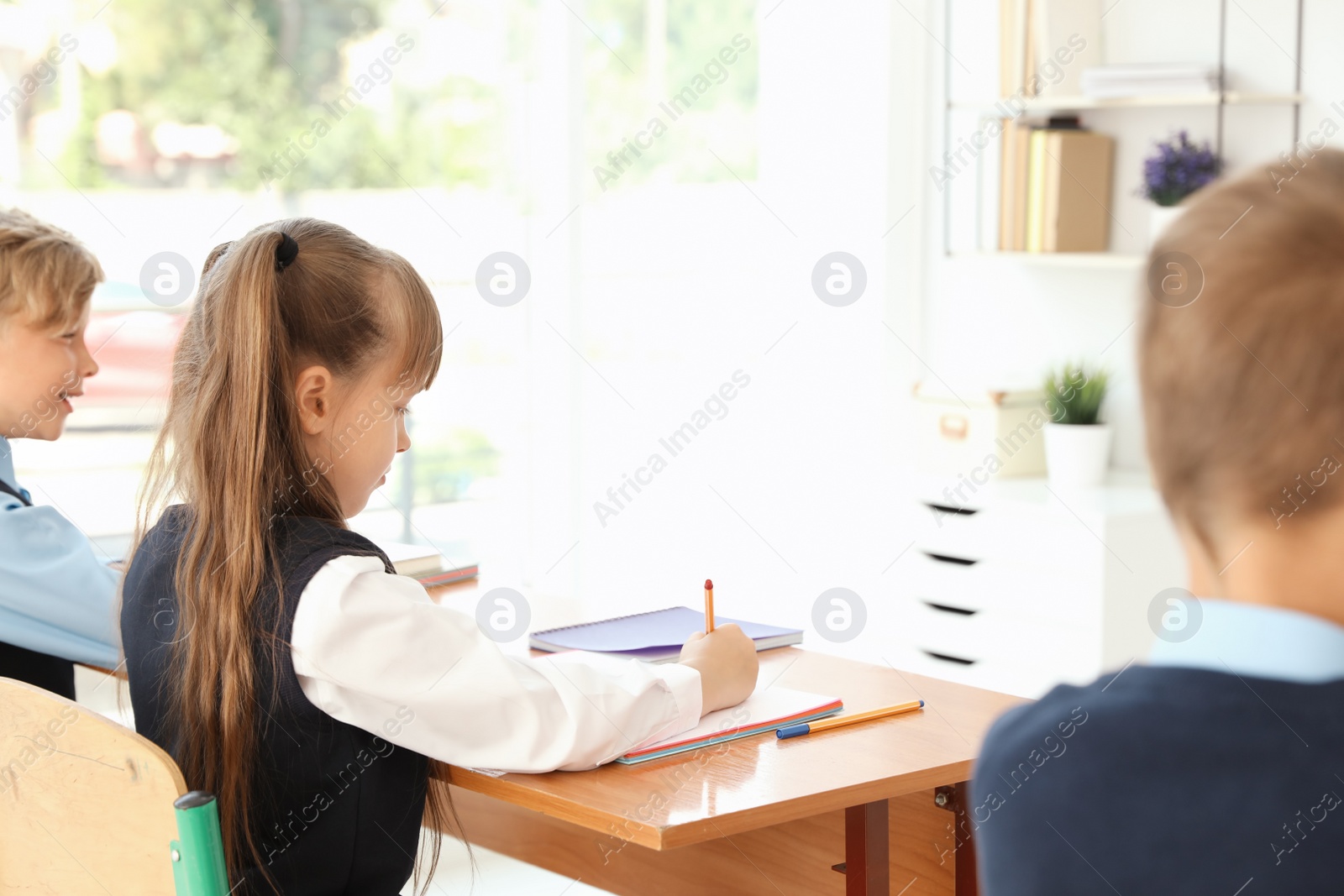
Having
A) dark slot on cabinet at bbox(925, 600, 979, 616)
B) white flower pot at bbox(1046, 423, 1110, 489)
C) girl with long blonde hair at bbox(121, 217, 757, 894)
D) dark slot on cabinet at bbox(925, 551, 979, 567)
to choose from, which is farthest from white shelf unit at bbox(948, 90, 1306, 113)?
girl with long blonde hair at bbox(121, 217, 757, 894)

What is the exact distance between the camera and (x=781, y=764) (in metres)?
1.27

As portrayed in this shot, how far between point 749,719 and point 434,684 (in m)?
0.34

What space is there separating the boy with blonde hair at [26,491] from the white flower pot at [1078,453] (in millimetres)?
2056

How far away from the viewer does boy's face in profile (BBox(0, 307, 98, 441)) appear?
1.83 metres

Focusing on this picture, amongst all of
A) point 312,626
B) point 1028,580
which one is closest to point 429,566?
point 312,626

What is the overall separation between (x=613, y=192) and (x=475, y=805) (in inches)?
91.1

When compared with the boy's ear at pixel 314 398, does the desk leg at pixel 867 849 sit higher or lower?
lower

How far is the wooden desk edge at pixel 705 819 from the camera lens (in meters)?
1.12

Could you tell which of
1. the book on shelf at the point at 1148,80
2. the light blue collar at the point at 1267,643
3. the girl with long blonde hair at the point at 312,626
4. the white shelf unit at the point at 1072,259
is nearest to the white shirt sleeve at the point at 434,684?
the girl with long blonde hair at the point at 312,626

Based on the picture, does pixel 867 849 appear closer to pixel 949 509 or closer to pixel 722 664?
pixel 722 664

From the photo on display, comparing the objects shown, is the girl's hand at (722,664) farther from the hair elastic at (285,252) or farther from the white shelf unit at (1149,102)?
the white shelf unit at (1149,102)

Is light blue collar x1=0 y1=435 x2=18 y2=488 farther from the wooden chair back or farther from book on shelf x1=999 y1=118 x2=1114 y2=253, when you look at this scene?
book on shelf x1=999 y1=118 x2=1114 y2=253

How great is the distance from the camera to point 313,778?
1268 mm

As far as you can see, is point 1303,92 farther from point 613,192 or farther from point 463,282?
point 463,282
